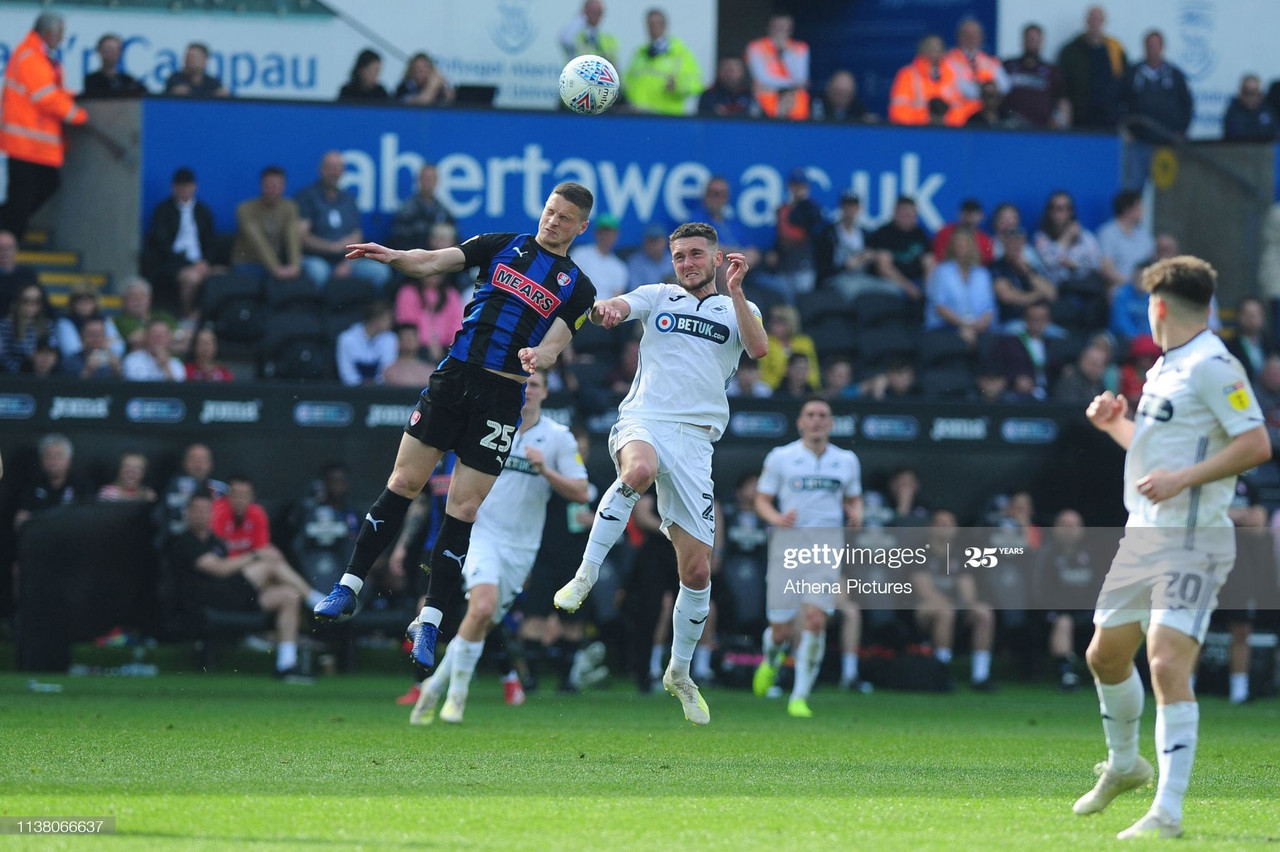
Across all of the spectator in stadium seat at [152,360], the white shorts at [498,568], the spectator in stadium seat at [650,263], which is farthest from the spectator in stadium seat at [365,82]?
the white shorts at [498,568]

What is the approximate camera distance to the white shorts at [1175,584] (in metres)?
7.17

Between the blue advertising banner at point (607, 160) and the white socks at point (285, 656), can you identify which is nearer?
the white socks at point (285, 656)

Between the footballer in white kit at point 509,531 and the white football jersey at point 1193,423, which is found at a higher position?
the white football jersey at point 1193,423

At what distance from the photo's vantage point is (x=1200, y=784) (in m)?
9.62

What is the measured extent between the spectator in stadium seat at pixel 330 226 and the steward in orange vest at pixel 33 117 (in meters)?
2.33

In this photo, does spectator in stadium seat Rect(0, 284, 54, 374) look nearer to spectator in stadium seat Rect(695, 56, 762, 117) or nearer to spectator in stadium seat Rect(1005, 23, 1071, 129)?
spectator in stadium seat Rect(695, 56, 762, 117)

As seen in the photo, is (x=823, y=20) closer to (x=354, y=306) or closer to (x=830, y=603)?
(x=354, y=306)

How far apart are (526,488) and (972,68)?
34.6ft

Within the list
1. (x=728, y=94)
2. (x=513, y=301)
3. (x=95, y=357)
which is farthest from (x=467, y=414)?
(x=728, y=94)

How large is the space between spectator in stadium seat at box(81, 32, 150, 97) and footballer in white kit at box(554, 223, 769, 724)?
9853mm

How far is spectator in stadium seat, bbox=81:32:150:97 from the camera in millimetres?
18594

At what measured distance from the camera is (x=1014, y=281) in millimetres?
20172

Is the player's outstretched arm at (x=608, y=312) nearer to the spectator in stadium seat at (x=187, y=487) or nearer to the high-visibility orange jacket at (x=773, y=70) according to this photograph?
the spectator in stadium seat at (x=187, y=487)

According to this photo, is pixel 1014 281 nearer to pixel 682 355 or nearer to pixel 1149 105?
pixel 1149 105
